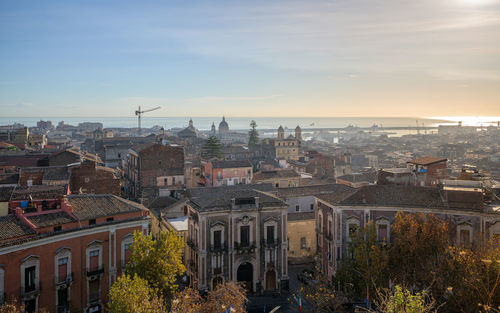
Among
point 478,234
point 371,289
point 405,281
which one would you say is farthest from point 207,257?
point 478,234

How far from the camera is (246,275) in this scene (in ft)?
115

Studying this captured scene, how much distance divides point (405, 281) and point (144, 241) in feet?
57.0

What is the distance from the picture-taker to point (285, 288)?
35.7m

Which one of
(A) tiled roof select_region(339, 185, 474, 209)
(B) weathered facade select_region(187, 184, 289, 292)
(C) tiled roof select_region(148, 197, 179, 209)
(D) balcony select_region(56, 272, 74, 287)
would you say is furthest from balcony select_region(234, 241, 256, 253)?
(C) tiled roof select_region(148, 197, 179, 209)

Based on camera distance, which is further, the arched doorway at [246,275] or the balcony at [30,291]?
the arched doorway at [246,275]

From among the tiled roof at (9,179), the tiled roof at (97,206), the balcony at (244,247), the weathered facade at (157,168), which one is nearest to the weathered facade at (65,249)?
the tiled roof at (97,206)

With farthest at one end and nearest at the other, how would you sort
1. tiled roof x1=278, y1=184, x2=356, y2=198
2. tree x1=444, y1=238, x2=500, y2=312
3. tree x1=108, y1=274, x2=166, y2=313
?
tiled roof x1=278, y1=184, x2=356, y2=198, tree x1=444, y1=238, x2=500, y2=312, tree x1=108, y1=274, x2=166, y2=313

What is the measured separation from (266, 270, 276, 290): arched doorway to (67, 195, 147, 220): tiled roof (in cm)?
1243

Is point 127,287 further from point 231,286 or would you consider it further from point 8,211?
point 8,211

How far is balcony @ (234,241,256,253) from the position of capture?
1351 inches

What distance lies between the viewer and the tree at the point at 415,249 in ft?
90.5

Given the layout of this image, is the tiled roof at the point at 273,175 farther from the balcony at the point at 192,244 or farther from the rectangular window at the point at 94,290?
the rectangular window at the point at 94,290

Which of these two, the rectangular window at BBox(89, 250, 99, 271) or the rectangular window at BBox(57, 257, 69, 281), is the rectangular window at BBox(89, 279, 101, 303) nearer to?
the rectangular window at BBox(89, 250, 99, 271)

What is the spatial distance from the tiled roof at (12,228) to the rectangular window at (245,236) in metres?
15.7
